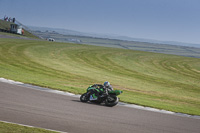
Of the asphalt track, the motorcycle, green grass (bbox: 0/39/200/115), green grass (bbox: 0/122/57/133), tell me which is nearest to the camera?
green grass (bbox: 0/122/57/133)

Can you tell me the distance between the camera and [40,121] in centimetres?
1075

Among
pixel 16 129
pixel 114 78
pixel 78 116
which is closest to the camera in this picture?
pixel 16 129

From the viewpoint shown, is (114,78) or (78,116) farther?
(114,78)

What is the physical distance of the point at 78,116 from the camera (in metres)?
12.2

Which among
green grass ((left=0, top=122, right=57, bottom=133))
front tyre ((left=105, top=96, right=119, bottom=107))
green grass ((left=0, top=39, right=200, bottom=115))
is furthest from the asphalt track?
green grass ((left=0, top=39, right=200, bottom=115))

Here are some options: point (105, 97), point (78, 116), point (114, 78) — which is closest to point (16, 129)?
point (78, 116)

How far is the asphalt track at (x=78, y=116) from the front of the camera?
10758 millimetres

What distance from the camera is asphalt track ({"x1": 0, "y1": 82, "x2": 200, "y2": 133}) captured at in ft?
35.3

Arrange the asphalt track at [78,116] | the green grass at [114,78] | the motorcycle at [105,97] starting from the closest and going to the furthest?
the asphalt track at [78,116] < the motorcycle at [105,97] < the green grass at [114,78]

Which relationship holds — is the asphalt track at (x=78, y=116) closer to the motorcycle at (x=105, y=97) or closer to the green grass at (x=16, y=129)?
the motorcycle at (x=105, y=97)

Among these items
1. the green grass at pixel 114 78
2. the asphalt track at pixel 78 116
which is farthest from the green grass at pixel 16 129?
the green grass at pixel 114 78

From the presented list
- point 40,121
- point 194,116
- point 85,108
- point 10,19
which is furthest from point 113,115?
point 10,19

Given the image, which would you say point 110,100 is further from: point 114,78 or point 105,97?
point 114,78

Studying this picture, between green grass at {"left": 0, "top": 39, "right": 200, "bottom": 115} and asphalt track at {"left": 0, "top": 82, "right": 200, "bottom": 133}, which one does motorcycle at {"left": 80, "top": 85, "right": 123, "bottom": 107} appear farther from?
green grass at {"left": 0, "top": 39, "right": 200, "bottom": 115}
